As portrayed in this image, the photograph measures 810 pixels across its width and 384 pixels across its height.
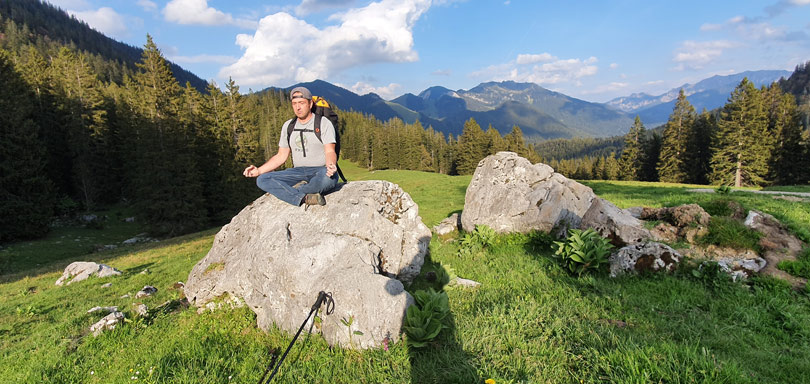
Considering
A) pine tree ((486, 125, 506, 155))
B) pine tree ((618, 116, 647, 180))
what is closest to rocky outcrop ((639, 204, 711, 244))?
pine tree ((618, 116, 647, 180))

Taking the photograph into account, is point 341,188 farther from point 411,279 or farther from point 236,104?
point 236,104

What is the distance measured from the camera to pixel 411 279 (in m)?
7.82

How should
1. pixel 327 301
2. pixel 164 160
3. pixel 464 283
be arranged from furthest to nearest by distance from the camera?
1. pixel 164 160
2. pixel 464 283
3. pixel 327 301

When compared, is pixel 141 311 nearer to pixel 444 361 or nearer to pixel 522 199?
pixel 444 361

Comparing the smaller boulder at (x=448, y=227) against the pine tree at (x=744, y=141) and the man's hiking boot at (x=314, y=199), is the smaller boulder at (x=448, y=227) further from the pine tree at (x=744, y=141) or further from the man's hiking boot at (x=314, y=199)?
the pine tree at (x=744, y=141)

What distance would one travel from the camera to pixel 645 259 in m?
7.43

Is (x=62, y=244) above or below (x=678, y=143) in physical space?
below

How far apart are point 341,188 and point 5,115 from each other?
40.3 metres

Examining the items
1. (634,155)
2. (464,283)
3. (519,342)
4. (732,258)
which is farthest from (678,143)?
(519,342)

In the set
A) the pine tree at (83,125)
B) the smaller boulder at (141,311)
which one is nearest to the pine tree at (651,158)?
the smaller boulder at (141,311)

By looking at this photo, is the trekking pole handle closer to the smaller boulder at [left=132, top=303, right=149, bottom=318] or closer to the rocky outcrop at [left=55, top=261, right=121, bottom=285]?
the smaller boulder at [left=132, top=303, right=149, bottom=318]

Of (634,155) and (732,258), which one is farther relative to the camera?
(634,155)

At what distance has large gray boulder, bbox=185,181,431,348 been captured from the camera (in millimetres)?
5441

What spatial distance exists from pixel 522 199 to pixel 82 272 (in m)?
20.0
